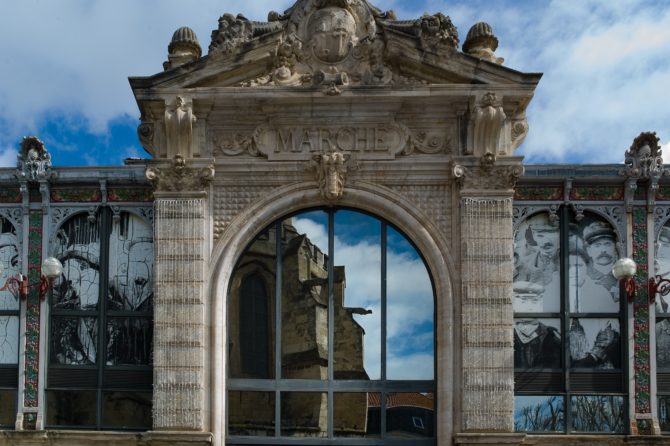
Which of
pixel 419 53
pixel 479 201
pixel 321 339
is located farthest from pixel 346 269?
pixel 419 53

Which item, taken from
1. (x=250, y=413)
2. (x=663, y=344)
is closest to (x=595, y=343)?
(x=663, y=344)

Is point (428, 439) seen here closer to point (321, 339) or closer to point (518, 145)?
point (321, 339)

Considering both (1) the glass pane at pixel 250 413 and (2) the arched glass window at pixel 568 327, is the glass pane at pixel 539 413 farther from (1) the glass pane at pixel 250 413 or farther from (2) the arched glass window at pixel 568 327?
(1) the glass pane at pixel 250 413

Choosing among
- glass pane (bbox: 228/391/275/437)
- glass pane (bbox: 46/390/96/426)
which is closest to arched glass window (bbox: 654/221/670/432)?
glass pane (bbox: 228/391/275/437)

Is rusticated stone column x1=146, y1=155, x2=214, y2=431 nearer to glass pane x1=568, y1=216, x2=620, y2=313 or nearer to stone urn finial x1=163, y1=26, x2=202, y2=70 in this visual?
stone urn finial x1=163, y1=26, x2=202, y2=70

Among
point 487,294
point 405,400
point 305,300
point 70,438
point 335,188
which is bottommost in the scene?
point 70,438

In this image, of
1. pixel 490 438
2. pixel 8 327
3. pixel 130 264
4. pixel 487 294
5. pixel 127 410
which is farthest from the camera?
pixel 130 264

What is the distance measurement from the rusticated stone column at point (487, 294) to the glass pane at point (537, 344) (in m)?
0.81

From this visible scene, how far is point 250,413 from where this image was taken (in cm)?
2086

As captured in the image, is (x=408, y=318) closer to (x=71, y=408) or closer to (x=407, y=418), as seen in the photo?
(x=407, y=418)

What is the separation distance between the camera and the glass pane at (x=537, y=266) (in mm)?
21312

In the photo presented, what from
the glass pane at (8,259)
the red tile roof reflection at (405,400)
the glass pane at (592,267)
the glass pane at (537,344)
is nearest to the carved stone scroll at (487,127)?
the glass pane at (592,267)

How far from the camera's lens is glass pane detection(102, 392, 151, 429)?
21.3 metres

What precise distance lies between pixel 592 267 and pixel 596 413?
2615 mm
